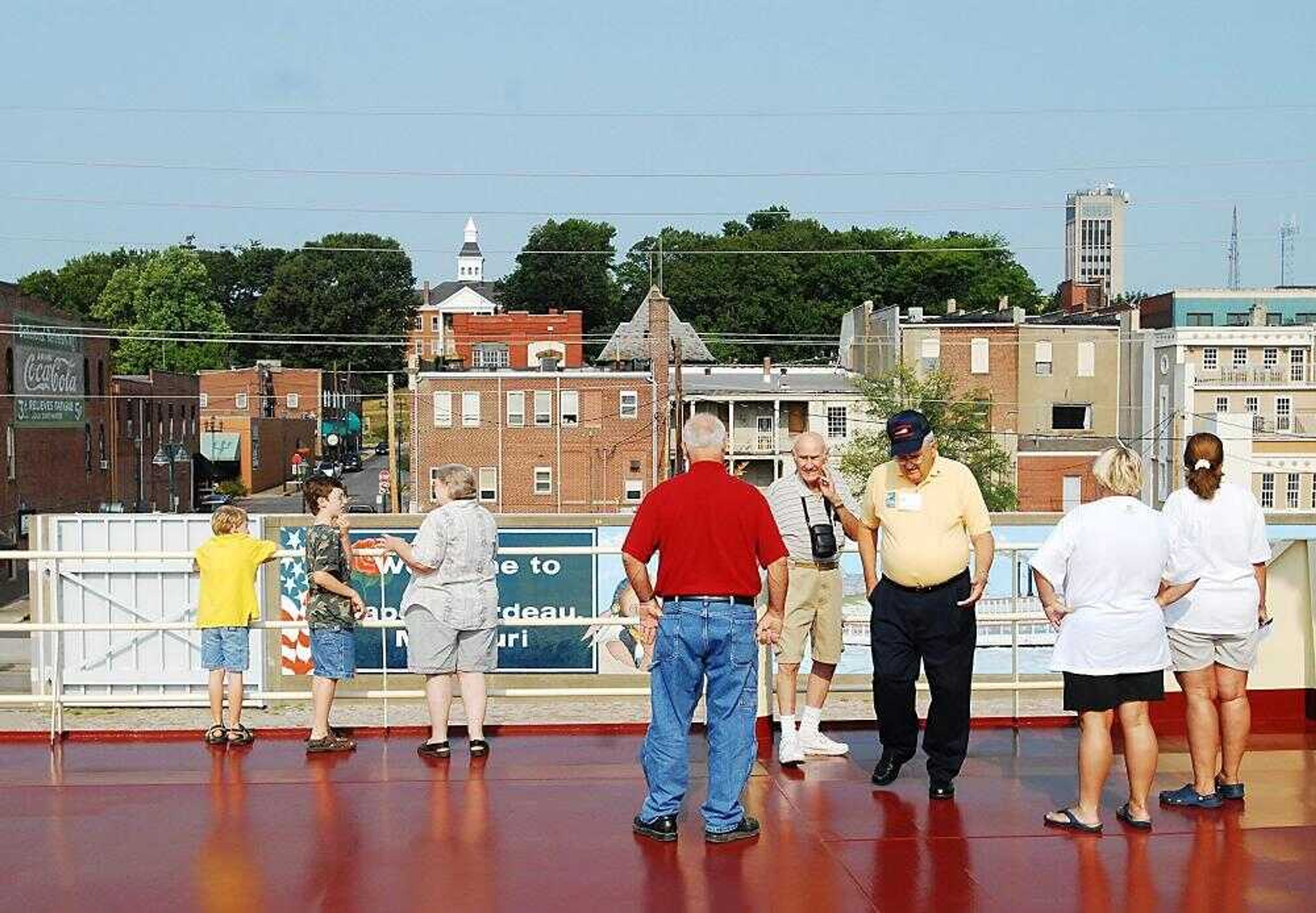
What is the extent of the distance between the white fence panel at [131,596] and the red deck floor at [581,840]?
5868mm

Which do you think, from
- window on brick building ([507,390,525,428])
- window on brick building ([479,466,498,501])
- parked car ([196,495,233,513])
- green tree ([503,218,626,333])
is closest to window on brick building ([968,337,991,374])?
window on brick building ([507,390,525,428])

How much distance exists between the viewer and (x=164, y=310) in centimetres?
10594

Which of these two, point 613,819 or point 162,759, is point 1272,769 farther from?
point 162,759

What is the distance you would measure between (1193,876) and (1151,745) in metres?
0.70

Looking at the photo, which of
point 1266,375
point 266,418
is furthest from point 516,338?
point 1266,375

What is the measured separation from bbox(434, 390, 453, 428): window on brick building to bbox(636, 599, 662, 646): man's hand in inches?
2277

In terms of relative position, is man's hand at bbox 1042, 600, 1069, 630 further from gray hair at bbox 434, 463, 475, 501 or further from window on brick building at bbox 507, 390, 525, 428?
window on brick building at bbox 507, 390, 525, 428

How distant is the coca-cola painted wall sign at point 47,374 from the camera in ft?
163

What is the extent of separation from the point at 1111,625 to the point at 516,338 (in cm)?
8232

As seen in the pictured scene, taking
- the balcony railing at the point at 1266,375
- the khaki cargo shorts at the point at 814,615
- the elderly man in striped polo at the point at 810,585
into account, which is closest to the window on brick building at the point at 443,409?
the balcony railing at the point at 1266,375

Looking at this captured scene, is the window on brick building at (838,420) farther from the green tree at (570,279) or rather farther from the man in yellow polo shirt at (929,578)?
the man in yellow polo shirt at (929,578)

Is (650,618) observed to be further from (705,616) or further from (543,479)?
(543,479)

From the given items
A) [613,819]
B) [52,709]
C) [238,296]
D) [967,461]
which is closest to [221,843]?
[613,819]

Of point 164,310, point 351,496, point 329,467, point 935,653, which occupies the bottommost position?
point 351,496
